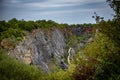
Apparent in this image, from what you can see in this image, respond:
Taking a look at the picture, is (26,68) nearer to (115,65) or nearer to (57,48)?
(115,65)

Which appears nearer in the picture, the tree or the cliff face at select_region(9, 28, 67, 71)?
the tree

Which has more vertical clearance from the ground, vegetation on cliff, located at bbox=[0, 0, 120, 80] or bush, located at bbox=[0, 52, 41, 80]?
vegetation on cliff, located at bbox=[0, 0, 120, 80]

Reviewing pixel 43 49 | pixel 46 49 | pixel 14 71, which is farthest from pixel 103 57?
pixel 46 49

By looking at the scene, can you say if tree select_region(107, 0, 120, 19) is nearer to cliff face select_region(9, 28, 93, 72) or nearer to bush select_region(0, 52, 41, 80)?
bush select_region(0, 52, 41, 80)

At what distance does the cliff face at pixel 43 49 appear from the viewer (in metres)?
57.8

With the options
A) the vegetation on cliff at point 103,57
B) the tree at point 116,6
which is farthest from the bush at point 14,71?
the tree at point 116,6

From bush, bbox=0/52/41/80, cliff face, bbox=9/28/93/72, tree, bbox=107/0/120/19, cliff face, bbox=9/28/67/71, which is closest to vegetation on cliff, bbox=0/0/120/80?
tree, bbox=107/0/120/19

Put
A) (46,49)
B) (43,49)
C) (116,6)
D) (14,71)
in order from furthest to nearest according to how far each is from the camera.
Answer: (46,49) < (43,49) < (14,71) < (116,6)

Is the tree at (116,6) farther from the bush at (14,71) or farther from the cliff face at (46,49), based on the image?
the cliff face at (46,49)

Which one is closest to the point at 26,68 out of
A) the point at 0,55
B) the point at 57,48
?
the point at 0,55

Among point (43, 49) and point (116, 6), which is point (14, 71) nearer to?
point (116, 6)

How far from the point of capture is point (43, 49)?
3125 inches

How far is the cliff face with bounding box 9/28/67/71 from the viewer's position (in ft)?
190

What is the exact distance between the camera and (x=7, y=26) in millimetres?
59125
